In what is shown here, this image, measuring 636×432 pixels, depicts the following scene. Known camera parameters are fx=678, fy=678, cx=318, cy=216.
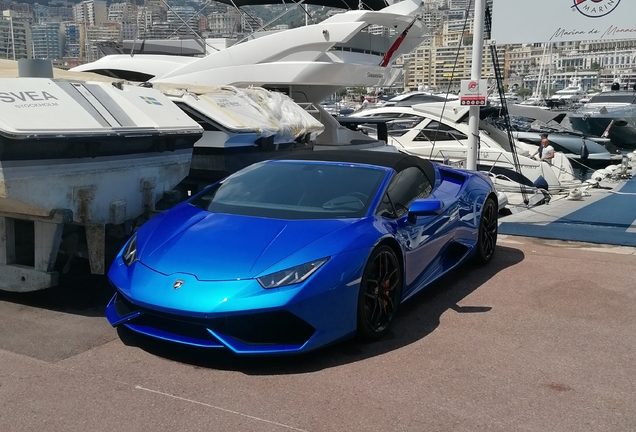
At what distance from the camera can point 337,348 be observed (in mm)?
4211

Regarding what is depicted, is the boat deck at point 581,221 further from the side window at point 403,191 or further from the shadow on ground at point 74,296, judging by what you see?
the shadow on ground at point 74,296

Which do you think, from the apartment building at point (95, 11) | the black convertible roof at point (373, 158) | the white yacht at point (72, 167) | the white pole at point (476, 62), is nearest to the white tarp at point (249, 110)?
the white yacht at point (72, 167)

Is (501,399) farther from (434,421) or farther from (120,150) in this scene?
(120,150)

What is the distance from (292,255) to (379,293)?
2.35 ft

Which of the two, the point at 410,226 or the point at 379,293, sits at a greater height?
the point at 410,226

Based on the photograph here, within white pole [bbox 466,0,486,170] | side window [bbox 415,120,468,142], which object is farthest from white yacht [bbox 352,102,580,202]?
white pole [bbox 466,0,486,170]

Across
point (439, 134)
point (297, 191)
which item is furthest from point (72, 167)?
point (439, 134)

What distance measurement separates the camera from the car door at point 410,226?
187 inches

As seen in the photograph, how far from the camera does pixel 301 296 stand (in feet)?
12.4

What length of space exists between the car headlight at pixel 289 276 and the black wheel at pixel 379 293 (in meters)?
0.38

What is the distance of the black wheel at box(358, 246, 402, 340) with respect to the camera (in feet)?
13.7

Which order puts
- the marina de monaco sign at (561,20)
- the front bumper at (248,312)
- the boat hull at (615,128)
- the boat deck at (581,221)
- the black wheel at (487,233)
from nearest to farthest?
the front bumper at (248,312) < the black wheel at (487,233) < the boat deck at (581,221) < the marina de monaco sign at (561,20) < the boat hull at (615,128)

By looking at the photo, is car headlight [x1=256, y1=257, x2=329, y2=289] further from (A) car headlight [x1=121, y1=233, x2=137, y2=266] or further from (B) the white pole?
(B) the white pole

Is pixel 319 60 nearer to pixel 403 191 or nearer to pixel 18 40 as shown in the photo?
pixel 403 191
